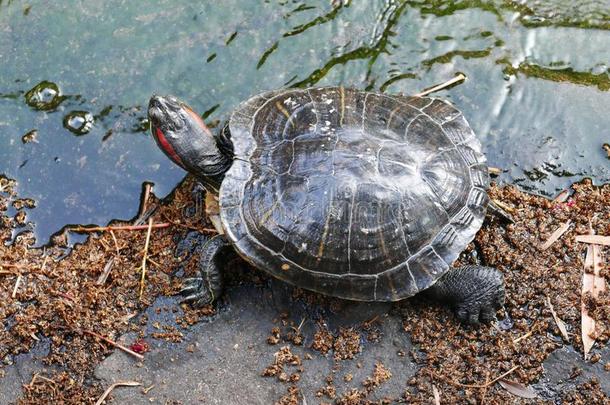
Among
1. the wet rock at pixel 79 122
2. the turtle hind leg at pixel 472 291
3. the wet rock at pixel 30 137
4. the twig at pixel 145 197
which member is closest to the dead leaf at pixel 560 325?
the turtle hind leg at pixel 472 291

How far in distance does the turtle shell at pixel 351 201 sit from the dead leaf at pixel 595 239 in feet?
2.49

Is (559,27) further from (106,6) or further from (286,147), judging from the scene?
(106,6)

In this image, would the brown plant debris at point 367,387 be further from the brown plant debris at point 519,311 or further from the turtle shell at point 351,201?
the turtle shell at point 351,201

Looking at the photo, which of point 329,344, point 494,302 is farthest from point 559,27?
point 329,344

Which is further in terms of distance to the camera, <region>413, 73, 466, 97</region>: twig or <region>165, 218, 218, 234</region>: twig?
<region>413, 73, 466, 97</region>: twig

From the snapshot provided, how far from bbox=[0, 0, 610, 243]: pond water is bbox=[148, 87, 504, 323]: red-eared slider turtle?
66 centimetres

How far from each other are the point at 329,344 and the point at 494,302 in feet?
3.47

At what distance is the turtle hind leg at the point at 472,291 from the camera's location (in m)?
3.56

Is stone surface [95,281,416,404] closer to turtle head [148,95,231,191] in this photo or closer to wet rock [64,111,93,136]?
turtle head [148,95,231,191]

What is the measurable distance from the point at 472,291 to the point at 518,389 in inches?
25.1

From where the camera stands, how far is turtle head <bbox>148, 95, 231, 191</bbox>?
3.84 m

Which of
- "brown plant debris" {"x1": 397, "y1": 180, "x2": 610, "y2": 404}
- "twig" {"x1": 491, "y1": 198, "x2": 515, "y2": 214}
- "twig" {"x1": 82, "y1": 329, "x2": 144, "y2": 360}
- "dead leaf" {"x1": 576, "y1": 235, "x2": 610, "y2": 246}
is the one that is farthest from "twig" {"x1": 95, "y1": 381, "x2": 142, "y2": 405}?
"dead leaf" {"x1": 576, "y1": 235, "x2": 610, "y2": 246}

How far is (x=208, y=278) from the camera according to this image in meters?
3.68

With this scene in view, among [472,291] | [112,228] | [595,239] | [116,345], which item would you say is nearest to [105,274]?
[112,228]
